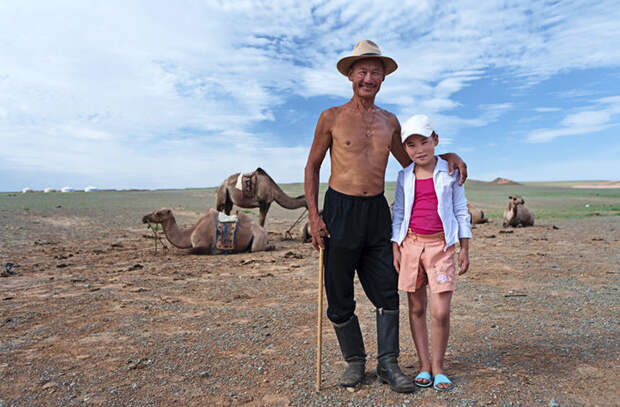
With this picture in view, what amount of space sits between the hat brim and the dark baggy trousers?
3.51ft

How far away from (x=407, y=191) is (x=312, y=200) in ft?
2.64

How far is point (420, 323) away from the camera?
3471mm

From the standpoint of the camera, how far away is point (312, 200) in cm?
362

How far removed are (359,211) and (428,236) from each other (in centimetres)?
59

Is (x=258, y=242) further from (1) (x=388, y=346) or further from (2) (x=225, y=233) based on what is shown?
(1) (x=388, y=346)

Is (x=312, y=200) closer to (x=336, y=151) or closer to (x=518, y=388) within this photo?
(x=336, y=151)

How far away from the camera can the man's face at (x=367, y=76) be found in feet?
11.5

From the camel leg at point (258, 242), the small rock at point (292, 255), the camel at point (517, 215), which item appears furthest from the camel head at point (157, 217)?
the camel at point (517, 215)

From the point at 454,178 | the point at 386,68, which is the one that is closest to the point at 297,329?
the point at 454,178

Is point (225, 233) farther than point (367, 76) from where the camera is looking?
Yes

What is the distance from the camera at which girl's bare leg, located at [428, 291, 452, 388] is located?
10.8ft

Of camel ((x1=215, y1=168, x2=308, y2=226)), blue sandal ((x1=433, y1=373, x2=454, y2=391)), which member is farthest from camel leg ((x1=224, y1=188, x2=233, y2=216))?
blue sandal ((x1=433, y1=373, x2=454, y2=391))

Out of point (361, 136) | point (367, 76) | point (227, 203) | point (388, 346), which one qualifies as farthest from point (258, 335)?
point (227, 203)

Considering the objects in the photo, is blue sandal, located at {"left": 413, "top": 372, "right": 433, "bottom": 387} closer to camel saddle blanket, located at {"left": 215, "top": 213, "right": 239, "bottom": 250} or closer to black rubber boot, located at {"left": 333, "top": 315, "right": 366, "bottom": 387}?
black rubber boot, located at {"left": 333, "top": 315, "right": 366, "bottom": 387}
